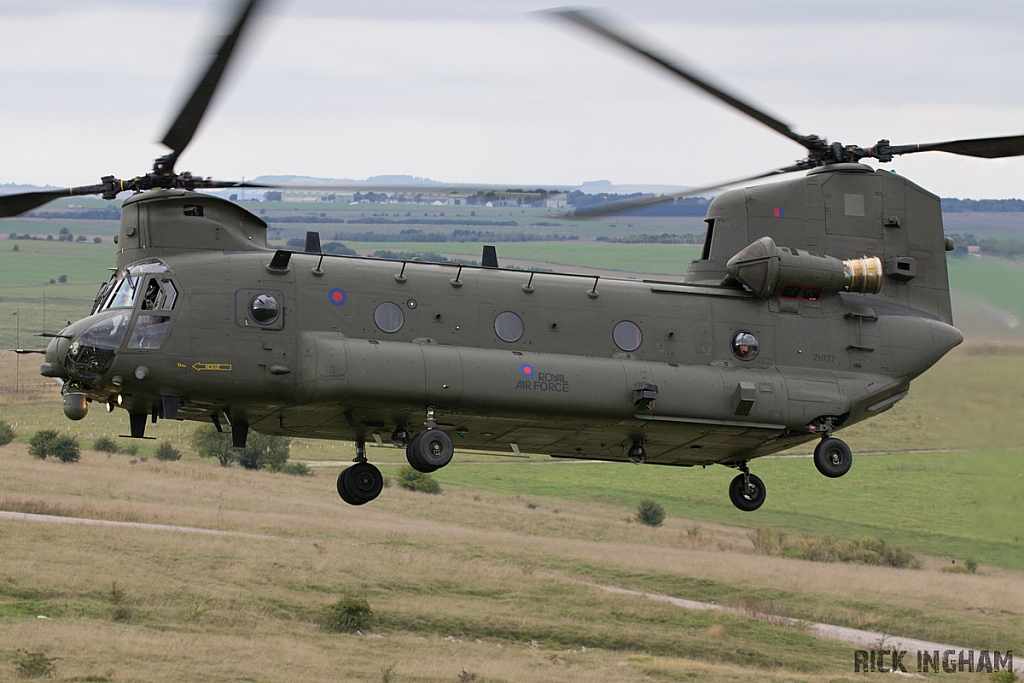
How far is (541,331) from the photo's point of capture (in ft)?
63.6

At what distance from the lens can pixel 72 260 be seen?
479 feet

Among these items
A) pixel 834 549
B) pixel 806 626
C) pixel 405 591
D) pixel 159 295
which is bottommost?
pixel 806 626

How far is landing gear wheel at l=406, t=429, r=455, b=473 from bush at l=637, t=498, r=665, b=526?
50451 mm

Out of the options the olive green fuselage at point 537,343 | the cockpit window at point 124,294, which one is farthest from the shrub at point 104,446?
the olive green fuselage at point 537,343

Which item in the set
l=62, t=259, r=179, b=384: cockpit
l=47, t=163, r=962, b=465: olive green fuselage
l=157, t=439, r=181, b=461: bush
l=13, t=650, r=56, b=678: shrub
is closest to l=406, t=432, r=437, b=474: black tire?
l=47, t=163, r=962, b=465: olive green fuselage

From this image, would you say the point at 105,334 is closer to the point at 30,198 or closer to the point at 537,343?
the point at 30,198

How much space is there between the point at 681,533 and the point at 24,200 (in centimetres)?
4988

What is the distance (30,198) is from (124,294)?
212cm

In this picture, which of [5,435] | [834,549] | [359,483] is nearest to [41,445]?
[5,435]

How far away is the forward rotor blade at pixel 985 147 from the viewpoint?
2025 cm

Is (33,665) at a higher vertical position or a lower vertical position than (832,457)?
lower

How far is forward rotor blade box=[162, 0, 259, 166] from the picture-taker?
14.1 metres

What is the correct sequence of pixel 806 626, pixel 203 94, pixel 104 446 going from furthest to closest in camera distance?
pixel 104 446
pixel 806 626
pixel 203 94

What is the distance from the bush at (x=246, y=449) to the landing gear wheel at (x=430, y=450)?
5780cm
